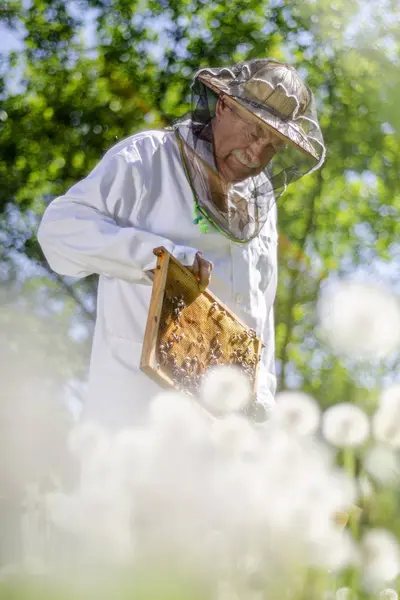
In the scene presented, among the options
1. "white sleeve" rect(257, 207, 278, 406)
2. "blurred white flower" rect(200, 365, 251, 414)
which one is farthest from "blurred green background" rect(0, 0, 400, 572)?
"blurred white flower" rect(200, 365, 251, 414)

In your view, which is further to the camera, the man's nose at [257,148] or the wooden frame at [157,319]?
the man's nose at [257,148]

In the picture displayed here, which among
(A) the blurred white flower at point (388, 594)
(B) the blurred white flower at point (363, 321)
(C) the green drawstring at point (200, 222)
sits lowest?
(C) the green drawstring at point (200, 222)

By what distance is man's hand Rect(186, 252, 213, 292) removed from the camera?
2.15 meters

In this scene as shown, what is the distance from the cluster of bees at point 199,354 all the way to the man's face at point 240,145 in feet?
1.54

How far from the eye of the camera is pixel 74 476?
2238mm

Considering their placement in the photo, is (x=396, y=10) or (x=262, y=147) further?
(x=396, y=10)

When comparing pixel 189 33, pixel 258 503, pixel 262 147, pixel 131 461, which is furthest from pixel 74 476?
pixel 189 33

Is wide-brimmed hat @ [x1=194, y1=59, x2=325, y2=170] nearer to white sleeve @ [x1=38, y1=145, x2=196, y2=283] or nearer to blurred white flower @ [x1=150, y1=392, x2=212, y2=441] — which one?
white sleeve @ [x1=38, y1=145, x2=196, y2=283]

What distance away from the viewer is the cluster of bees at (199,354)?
6.69ft

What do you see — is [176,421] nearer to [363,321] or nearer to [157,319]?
[363,321]

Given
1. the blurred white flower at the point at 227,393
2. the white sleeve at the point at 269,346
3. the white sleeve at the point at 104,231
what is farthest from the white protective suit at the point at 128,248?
A: the blurred white flower at the point at 227,393

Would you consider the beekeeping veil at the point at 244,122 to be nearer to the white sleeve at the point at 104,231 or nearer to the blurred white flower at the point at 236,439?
the white sleeve at the point at 104,231

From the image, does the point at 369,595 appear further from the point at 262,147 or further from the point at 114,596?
the point at 262,147

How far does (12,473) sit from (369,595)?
489 inches
